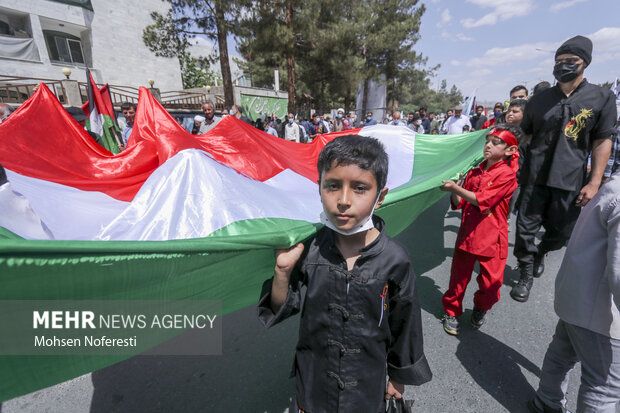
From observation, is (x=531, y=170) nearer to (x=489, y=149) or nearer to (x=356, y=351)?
(x=489, y=149)

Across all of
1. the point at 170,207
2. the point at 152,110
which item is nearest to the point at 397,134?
the point at 152,110

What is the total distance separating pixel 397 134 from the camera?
12.1 ft

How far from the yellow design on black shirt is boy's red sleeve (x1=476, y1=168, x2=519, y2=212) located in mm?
Result: 885

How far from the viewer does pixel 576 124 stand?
2477 mm

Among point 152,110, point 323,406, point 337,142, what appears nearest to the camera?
point 337,142

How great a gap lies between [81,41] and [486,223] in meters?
23.6

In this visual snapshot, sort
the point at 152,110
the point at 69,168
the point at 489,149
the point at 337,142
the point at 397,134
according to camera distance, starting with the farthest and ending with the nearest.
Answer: the point at 397,134, the point at 152,110, the point at 69,168, the point at 489,149, the point at 337,142

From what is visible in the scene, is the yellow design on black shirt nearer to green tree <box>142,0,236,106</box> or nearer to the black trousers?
the black trousers

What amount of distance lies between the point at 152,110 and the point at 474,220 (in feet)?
9.46

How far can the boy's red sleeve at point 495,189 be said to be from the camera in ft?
6.95

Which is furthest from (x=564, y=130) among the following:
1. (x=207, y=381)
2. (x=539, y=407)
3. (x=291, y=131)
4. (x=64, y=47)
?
(x=64, y=47)

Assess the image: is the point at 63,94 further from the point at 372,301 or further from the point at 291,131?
the point at 372,301

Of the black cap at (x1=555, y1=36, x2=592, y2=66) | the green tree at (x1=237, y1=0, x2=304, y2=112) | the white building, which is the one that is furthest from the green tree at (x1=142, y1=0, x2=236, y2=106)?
the black cap at (x1=555, y1=36, x2=592, y2=66)

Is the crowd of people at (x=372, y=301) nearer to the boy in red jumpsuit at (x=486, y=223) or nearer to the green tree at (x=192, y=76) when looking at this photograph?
the boy in red jumpsuit at (x=486, y=223)
